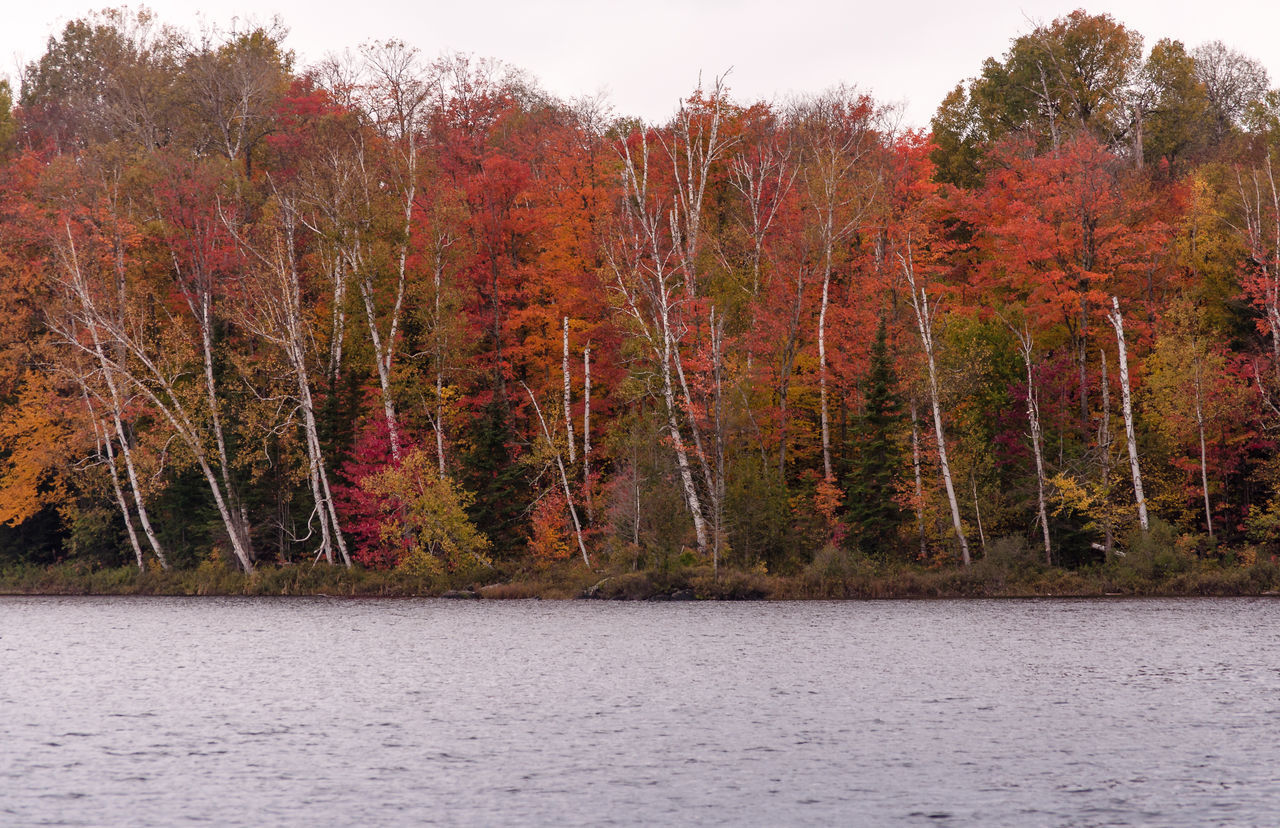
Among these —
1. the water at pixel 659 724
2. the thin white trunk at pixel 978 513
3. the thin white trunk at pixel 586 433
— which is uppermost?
the thin white trunk at pixel 586 433

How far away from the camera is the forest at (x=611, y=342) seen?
48.2 metres

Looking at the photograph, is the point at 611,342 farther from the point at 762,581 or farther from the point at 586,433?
the point at 762,581

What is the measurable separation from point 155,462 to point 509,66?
117ft

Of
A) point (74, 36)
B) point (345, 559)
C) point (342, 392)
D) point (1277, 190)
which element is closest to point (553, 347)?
point (342, 392)

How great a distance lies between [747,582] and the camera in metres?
46.0

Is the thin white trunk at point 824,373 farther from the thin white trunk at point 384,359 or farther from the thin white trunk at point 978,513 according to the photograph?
the thin white trunk at point 384,359

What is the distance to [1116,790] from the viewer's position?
14031 mm

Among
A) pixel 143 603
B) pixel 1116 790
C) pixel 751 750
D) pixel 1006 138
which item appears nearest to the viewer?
pixel 1116 790

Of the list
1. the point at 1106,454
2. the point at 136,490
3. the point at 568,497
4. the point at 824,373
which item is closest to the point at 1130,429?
the point at 1106,454

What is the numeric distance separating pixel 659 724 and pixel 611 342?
3898 centimetres

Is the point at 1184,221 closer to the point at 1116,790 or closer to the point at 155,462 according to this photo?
the point at 1116,790

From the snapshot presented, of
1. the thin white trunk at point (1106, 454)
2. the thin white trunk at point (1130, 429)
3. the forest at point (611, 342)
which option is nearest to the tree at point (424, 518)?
the forest at point (611, 342)

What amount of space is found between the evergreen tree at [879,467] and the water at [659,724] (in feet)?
42.8

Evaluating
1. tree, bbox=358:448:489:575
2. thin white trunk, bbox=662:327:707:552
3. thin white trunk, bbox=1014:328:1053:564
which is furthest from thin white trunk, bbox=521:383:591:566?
thin white trunk, bbox=1014:328:1053:564
